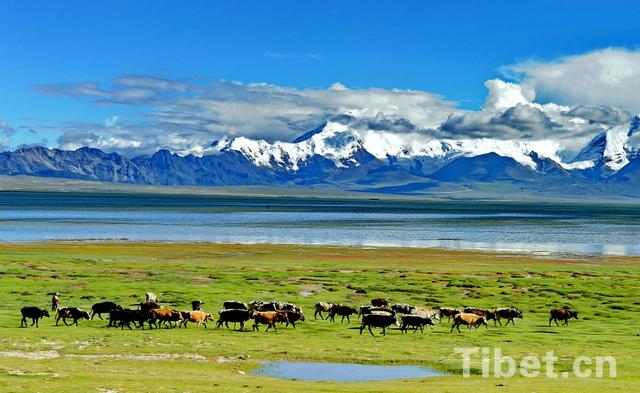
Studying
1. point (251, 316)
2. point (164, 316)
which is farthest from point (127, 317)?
point (251, 316)

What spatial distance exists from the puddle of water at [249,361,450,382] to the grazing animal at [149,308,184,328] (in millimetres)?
10794

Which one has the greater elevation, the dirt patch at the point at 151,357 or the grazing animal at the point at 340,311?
the grazing animal at the point at 340,311

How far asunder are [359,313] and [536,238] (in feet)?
345

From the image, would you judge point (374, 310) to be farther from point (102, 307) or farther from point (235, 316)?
point (102, 307)

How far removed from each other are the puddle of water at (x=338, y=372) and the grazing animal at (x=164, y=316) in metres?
10.8

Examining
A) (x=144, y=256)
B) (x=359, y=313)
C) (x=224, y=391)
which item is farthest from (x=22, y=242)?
(x=224, y=391)

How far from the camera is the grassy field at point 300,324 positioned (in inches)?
1072

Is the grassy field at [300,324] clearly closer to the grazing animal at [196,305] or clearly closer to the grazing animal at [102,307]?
the grazing animal at [102,307]

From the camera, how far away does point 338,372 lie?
3050 cm

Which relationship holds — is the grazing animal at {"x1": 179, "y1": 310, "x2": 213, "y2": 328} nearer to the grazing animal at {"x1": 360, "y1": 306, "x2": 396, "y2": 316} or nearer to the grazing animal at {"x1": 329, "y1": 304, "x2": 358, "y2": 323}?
the grazing animal at {"x1": 329, "y1": 304, "x2": 358, "y2": 323}

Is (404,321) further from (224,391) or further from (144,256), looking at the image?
(144,256)

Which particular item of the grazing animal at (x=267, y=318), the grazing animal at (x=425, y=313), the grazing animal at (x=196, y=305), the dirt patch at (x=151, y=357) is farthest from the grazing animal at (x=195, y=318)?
the grazing animal at (x=425, y=313)

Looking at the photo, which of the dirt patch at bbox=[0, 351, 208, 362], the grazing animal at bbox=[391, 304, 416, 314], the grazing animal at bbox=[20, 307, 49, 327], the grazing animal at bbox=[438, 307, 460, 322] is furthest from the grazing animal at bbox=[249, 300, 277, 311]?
the dirt patch at bbox=[0, 351, 208, 362]

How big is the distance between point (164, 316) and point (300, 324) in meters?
7.37
